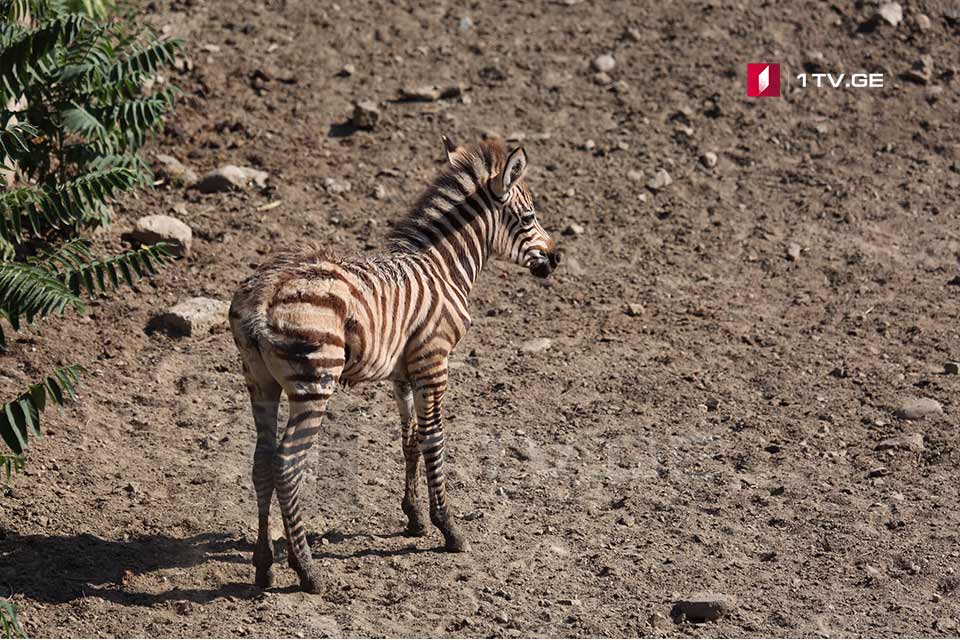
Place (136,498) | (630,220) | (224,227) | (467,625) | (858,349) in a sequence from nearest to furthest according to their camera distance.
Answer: (467,625) → (136,498) → (858,349) → (224,227) → (630,220)

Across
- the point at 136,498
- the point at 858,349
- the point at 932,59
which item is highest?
the point at 932,59

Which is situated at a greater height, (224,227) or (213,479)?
(224,227)

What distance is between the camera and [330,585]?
825 cm

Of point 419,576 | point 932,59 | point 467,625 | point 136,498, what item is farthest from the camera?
point 932,59

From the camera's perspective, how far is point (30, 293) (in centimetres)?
784

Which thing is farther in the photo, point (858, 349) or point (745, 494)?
point (858, 349)

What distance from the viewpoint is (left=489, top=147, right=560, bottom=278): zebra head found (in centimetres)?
908

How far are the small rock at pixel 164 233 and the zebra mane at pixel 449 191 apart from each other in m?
3.89

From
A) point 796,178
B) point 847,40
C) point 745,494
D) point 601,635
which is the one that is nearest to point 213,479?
point 601,635

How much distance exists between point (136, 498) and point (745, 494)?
482 cm

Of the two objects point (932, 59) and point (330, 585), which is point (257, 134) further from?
point (932, 59)

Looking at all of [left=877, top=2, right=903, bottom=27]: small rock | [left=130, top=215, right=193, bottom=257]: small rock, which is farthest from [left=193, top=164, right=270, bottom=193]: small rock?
[left=877, top=2, right=903, bottom=27]: small rock

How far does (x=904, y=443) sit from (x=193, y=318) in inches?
256

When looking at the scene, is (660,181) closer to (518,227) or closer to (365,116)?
(365,116)
